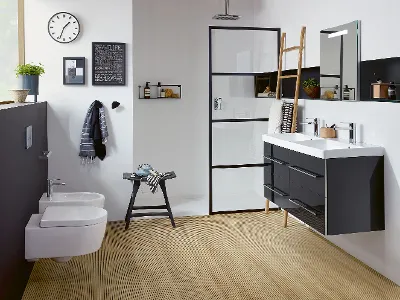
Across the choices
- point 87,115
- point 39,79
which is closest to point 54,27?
point 39,79

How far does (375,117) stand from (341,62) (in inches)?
28.5

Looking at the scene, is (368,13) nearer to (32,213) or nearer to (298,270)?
(298,270)

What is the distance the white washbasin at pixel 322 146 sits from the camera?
12.2ft

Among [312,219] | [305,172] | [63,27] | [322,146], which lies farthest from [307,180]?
[63,27]

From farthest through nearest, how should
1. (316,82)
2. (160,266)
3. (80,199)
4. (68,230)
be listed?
(316,82)
(80,199)
(160,266)
(68,230)

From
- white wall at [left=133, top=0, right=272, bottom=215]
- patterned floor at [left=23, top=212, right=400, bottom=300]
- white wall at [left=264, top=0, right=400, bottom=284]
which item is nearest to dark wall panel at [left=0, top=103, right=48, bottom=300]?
patterned floor at [left=23, top=212, right=400, bottom=300]

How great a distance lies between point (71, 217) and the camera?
357 centimetres

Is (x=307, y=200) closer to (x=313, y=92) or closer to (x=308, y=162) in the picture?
(x=308, y=162)

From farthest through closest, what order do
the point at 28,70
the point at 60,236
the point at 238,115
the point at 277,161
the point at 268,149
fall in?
the point at 238,115, the point at 268,149, the point at 277,161, the point at 28,70, the point at 60,236

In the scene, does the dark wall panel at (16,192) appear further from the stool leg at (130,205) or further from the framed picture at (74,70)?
the stool leg at (130,205)

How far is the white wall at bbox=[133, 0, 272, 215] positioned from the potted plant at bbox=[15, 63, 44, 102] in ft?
5.63

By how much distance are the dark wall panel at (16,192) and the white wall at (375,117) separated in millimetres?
2717

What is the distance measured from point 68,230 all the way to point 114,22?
260 centimetres

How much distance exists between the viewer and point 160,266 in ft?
13.3
